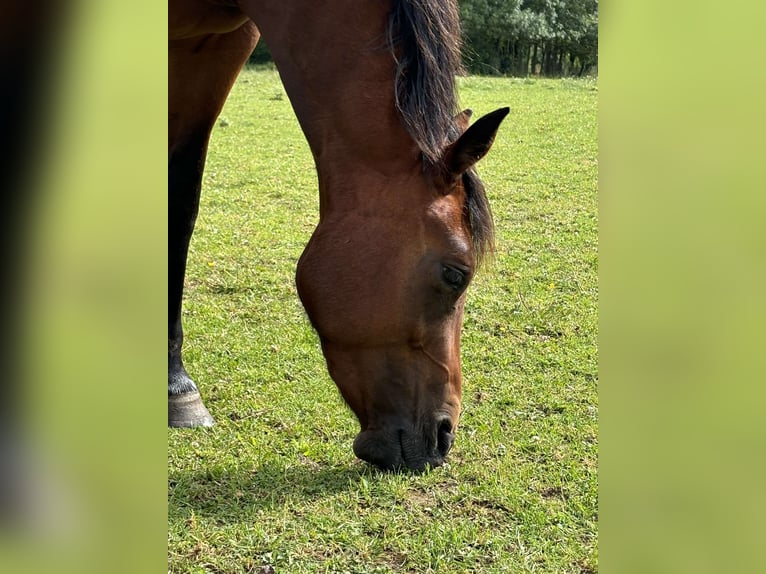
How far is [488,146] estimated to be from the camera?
2355mm

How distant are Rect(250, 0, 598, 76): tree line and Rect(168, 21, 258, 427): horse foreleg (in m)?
17.1

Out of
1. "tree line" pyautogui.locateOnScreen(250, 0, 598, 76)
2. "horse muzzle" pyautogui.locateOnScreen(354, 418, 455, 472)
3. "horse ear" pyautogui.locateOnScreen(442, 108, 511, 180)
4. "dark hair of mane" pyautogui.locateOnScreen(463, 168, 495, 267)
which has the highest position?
"tree line" pyautogui.locateOnScreen(250, 0, 598, 76)

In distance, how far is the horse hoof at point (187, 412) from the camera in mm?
3537

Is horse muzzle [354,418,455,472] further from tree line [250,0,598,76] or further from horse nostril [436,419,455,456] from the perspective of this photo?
tree line [250,0,598,76]

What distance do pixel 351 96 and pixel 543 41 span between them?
21.4 m

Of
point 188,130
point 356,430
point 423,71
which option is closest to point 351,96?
point 423,71

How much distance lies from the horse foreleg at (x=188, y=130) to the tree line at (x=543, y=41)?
17.1 meters

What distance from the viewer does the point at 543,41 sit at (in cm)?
2219

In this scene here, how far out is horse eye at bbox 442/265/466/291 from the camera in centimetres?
240
